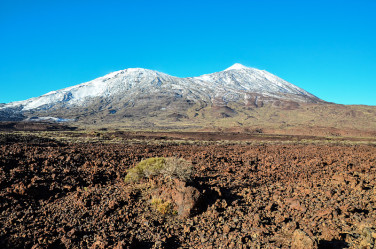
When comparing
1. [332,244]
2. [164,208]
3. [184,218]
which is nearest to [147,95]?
[164,208]

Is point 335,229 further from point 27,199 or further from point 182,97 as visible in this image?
point 182,97

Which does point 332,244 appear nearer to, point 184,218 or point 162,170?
point 184,218

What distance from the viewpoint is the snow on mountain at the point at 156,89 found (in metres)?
151

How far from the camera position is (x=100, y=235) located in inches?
215

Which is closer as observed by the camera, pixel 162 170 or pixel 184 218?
pixel 184 218

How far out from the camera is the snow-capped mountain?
133125mm

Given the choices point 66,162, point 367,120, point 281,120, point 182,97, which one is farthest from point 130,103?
point 66,162

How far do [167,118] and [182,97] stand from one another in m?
40.2

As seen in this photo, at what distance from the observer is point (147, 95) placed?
492 ft

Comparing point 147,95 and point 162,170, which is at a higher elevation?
point 147,95

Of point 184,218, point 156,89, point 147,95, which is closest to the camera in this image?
point 184,218

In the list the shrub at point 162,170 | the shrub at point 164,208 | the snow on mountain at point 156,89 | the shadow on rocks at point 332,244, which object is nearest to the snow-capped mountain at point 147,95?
the snow on mountain at point 156,89

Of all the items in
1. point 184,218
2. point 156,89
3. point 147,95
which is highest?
point 156,89

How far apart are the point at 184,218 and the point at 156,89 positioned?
15856 cm
